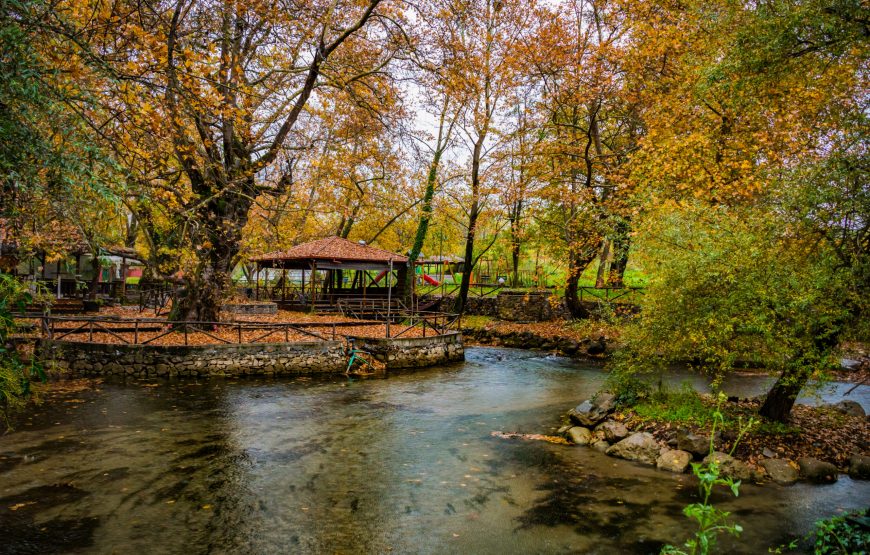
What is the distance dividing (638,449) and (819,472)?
2.44 meters

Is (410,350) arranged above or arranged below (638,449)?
above

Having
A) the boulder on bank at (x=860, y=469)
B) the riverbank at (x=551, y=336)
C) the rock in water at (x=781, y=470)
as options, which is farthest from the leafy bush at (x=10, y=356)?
the riverbank at (x=551, y=336)

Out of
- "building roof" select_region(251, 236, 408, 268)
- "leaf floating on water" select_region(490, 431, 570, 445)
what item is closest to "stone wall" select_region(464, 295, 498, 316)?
"building roof" select_region(251, 236, 408, 268)

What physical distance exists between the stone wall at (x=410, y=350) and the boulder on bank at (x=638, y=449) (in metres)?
8.81

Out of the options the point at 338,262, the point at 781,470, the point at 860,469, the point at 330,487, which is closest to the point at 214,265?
the point at 338,262

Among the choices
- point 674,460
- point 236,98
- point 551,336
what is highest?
point 236,98

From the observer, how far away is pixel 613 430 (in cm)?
922

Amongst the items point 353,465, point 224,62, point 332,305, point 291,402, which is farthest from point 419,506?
point 332,305

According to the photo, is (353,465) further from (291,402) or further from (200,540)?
(291,402)

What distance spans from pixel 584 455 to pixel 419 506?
11.3 ft

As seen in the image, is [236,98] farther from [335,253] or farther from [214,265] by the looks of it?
[335,253]

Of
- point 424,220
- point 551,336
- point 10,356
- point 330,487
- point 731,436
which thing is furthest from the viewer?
point 424,220

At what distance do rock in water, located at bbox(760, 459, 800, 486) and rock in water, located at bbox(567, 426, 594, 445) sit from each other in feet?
8.76

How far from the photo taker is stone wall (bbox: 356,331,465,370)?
649 inches
